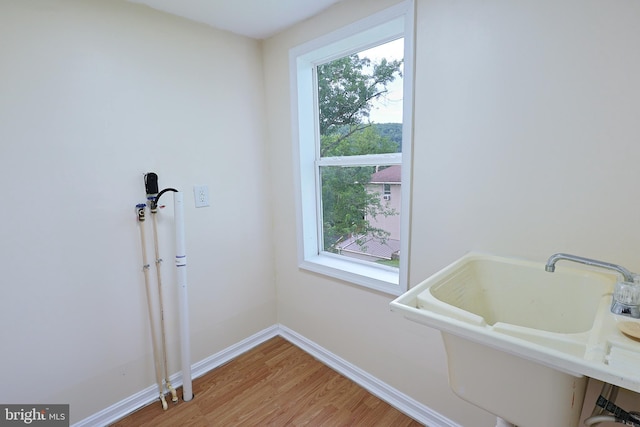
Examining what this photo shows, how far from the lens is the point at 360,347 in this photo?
5.99ft

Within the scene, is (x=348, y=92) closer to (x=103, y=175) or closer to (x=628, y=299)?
(x=103, y=175)

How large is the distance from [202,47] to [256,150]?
69 cm

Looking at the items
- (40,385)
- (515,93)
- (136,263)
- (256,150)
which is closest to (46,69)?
(136,263)

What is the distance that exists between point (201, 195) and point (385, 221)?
114 centimetres

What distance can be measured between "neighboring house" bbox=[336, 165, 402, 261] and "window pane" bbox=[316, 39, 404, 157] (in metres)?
0.15

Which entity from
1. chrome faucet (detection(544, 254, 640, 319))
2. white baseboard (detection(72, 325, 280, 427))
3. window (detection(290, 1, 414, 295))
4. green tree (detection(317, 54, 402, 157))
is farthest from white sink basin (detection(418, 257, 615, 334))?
white baseboard (detection(72, 325, 280, 427))

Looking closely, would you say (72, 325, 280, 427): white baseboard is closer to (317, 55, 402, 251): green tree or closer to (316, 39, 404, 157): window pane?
(317, 55, 402, 251): green tree

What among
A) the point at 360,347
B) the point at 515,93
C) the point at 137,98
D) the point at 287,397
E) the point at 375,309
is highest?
the point at 137,98

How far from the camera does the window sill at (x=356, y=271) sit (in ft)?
5.37

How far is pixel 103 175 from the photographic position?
4.90 feet

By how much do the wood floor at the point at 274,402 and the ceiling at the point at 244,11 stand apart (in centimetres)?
218

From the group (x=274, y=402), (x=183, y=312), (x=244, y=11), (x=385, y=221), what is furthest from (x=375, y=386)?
(x=244, y=11)

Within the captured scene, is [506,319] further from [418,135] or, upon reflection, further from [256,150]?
[256,150]

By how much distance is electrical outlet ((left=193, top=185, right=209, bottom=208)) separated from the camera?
182 centimetres
